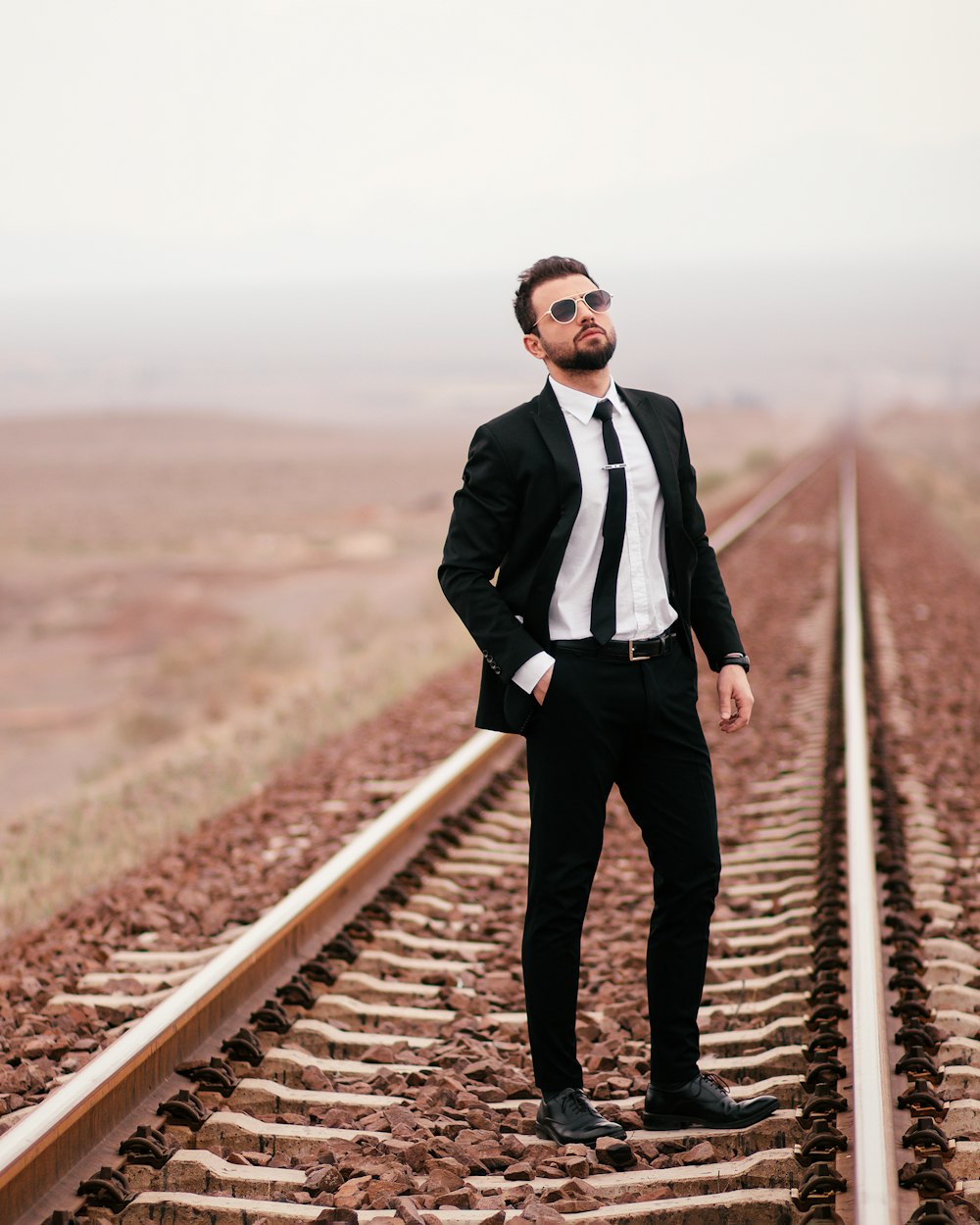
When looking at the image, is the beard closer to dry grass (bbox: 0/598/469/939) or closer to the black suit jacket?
the black suit jacket

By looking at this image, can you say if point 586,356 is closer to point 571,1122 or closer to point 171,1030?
point 571,1122

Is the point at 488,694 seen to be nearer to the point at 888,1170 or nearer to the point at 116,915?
the point at 888,1170

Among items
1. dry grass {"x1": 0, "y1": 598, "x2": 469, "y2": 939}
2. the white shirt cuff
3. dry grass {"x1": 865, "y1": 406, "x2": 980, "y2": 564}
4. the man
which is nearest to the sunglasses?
the man

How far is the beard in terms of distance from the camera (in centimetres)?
363

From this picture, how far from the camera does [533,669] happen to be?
139 inches

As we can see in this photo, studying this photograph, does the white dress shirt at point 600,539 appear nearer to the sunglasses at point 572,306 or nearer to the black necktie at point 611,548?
the black necktie at point 611,548

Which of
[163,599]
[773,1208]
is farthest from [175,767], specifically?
[163,599]

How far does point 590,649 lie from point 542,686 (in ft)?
0.55

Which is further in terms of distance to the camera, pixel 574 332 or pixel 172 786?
pixel 172 786

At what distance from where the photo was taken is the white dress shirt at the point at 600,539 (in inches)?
142

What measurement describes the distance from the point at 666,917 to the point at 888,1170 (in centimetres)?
87

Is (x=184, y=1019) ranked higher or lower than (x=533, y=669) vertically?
lower

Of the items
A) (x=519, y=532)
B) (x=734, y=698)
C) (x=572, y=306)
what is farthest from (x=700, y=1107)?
(x=572, y=306)

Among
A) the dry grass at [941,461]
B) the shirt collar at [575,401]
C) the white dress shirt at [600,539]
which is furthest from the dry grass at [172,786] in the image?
the dry grass at [941,461]
